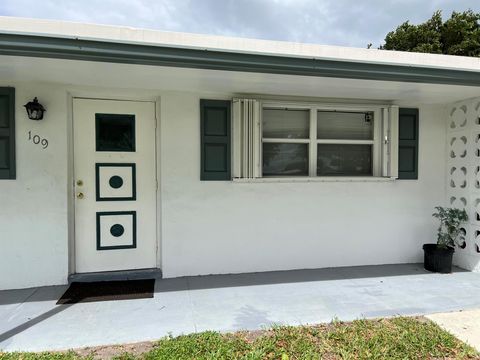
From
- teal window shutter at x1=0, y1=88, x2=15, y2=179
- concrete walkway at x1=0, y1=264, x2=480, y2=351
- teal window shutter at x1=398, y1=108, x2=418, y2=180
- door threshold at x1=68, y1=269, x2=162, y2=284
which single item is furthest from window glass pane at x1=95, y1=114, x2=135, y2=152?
teal window shutter at x1=398, y1=108, x2=418, y2=180

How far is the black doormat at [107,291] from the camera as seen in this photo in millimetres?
3354

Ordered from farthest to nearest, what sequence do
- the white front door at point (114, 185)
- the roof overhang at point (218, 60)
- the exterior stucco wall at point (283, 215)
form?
1. the exterior stucco wall at point (283, 215)
2. the white front door at point (114, 185)
3. the roof overhang at point (218, 60)

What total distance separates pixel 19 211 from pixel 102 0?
304cm

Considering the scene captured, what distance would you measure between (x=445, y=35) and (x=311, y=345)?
53.0ft

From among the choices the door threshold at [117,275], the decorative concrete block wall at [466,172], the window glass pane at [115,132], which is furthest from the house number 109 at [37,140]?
the decorative concrete block wall at [466,172]

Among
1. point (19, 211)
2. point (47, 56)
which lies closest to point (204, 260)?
point (19, 211)

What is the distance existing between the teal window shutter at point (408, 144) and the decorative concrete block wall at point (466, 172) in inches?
20.1

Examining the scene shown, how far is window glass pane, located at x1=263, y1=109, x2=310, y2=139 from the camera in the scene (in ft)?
14.0

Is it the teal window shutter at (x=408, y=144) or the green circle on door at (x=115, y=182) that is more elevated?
the teal window shutter at (x=408, y=144)

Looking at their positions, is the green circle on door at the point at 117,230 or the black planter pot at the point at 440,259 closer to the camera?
the green circle on door at the point at 117,230

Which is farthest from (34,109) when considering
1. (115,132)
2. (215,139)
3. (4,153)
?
(215,139)

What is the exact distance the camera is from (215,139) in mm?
4023

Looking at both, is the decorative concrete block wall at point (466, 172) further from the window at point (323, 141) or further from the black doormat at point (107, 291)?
the black doormat at point (107, 291)

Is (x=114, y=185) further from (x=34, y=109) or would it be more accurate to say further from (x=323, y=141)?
(x=323, y=141)
